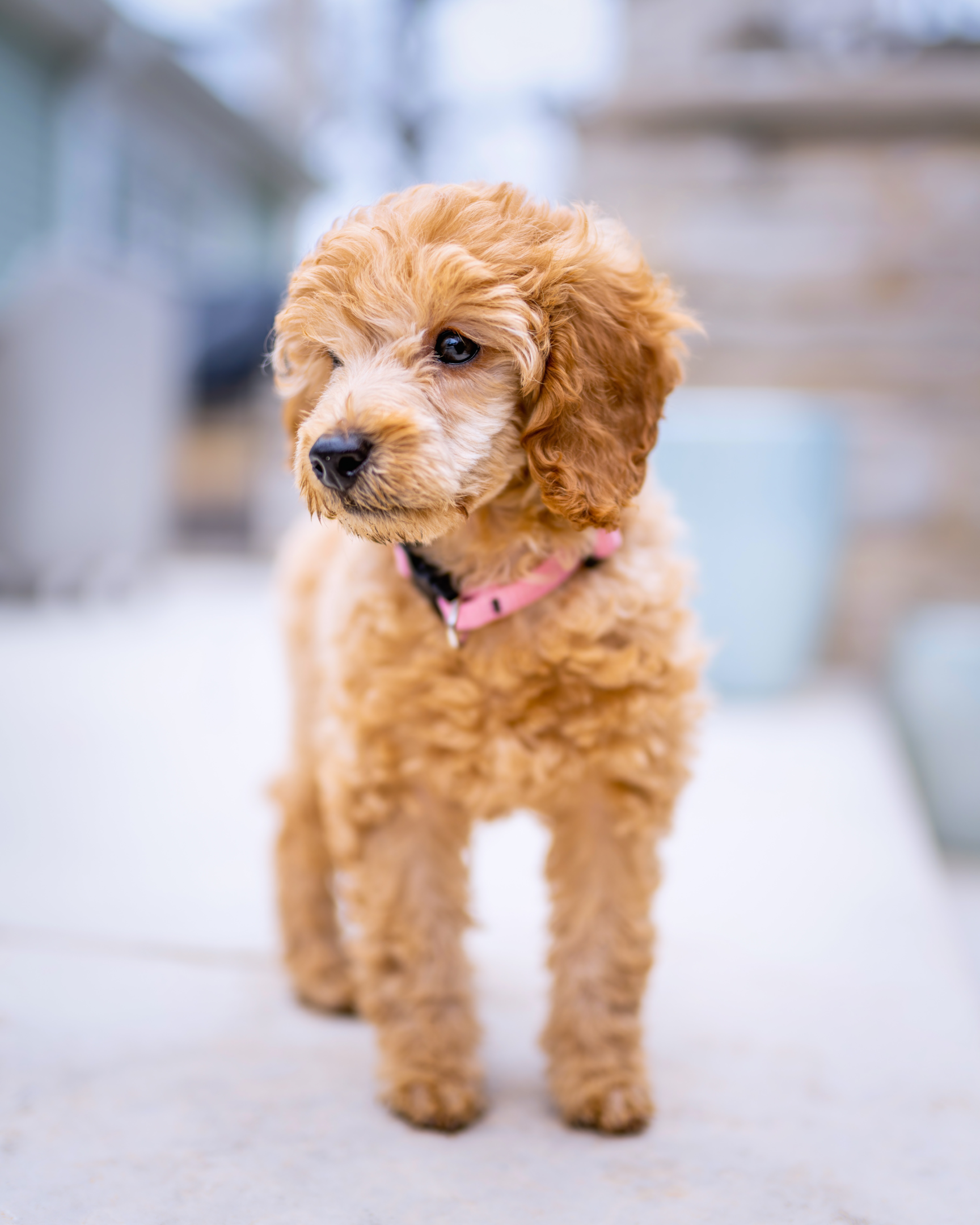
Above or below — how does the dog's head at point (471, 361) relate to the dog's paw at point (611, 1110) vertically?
above

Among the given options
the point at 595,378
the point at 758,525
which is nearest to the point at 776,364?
the point at 758,525

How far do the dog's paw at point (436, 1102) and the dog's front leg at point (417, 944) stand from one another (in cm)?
1

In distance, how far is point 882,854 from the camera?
2.17 metres

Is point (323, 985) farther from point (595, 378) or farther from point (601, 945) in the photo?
point (595, 378)


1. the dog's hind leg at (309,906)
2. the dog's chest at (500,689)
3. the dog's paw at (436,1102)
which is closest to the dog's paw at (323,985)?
the dog's hind leg at (309,906)

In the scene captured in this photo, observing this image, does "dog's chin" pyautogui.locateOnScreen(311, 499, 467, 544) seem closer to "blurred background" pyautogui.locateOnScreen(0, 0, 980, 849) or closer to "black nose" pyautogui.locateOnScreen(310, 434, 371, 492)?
"black nose" pyautogui.locateOnScreen(310, 434, 371, 492)

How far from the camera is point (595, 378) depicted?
116cm

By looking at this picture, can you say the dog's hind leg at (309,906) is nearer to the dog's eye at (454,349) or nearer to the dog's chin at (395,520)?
the dog's chin at (395,520)

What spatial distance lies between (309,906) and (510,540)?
710 millimetres

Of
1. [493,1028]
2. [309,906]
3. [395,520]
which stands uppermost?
[395,520]

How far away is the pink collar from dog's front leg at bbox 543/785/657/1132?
0.26 meters

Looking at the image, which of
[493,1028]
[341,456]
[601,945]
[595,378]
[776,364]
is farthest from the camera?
[776,364]

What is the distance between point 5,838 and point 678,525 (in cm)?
158

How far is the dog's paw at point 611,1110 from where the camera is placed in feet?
3.97
